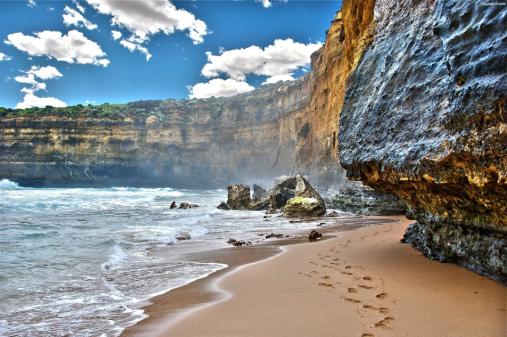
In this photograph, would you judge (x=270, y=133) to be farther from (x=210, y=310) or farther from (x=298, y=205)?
(x=210, y=310)

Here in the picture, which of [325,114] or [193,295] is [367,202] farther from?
[325,114]

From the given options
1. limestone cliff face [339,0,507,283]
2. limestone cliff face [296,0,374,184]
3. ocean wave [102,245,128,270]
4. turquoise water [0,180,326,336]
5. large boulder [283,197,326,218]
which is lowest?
ocean wave [102,245,128,270]

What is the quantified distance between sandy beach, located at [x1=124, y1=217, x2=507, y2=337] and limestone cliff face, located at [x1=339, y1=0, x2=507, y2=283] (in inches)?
20.3

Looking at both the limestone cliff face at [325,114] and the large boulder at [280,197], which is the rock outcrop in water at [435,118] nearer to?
the large boulder at [280,197]

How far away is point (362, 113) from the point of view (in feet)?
19.7

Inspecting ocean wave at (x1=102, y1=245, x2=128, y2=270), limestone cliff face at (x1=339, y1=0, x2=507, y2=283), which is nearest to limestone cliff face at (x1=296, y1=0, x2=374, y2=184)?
ocean wave at (x1=102, y1=245, x2=128, y2=270)

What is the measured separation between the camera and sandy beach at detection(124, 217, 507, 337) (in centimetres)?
293

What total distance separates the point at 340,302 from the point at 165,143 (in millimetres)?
65114

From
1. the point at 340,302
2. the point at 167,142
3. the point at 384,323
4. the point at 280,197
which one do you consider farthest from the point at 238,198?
the point at 167,142

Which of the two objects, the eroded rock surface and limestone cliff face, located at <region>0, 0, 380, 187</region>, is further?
limestone cliff face, located at <region>0, 0, 380, 187</region>

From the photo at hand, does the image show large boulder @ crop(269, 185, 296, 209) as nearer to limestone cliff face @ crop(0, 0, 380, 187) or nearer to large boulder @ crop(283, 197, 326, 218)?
large boulder @ crop(283, 197, 326, 218)

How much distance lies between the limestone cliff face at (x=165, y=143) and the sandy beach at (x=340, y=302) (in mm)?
48572

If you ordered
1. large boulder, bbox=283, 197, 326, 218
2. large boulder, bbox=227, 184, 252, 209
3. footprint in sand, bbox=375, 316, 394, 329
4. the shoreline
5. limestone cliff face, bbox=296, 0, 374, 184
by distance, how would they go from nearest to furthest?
footprint in sand, bbox=375, 316, 394, 329
the shoreline
large boulder, bbox=283, 197, 326, 218
large boulder, bbox=227, 184, 252, 209
limestone cliff face, bbox=296, 0, 374, 184

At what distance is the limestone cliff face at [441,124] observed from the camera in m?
3.08
